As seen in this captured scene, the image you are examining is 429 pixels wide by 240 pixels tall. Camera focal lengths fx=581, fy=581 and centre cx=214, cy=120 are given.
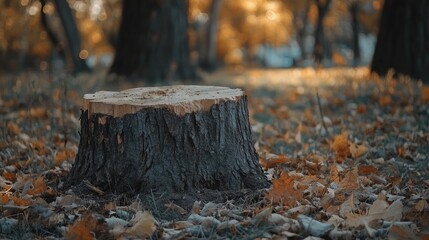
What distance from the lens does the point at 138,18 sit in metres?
10.6

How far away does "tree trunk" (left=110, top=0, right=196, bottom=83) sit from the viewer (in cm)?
1055

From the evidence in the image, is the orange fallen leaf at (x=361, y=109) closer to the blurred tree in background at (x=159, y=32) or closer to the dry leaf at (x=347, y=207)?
the blurred tree in background at (x=159, y=32)

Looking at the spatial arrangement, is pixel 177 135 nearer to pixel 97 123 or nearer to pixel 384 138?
pixel 97 123

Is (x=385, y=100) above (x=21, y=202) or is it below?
above

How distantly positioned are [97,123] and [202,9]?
25023mm

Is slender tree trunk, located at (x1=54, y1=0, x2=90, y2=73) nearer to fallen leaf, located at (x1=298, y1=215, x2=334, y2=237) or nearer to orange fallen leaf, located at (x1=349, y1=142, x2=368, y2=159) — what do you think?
orange fallen leaf, located at (x1=349, y1=142, x2=368, y2=159)

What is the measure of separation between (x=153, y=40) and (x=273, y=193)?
24.6ft

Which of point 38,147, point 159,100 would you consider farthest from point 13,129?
point 159,100

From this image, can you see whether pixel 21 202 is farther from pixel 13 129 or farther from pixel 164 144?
pixel 13 129

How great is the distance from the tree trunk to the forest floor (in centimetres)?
354

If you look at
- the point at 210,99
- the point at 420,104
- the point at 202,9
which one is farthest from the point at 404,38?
the point at 202,9

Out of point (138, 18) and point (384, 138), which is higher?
point (138, 18)

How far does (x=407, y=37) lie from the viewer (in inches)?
383

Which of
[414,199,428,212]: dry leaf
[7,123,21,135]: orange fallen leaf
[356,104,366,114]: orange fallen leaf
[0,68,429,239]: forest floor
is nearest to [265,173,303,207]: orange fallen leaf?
[0,68,429,239]: forest floor
